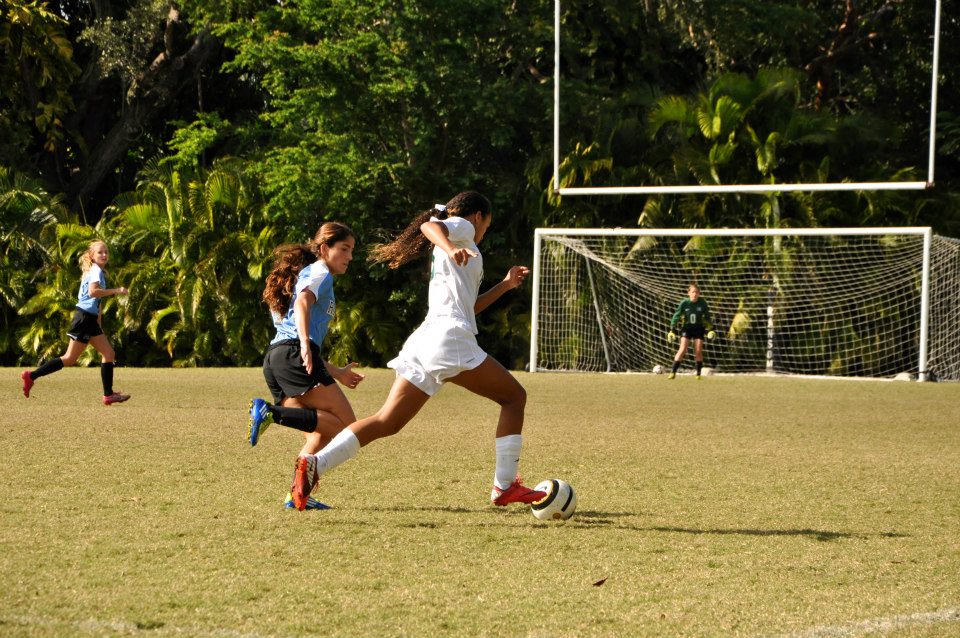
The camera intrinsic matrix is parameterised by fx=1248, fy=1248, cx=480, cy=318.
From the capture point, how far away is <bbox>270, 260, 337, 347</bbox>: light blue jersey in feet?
23.2

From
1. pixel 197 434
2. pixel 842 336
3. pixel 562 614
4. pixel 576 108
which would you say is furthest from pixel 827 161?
pixel 562 614

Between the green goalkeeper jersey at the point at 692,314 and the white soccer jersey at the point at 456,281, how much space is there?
15568 mm

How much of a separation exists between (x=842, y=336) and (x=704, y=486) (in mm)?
16157

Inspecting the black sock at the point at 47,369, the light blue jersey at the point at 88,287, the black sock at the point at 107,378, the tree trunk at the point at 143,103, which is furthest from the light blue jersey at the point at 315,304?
the tree trunk at the point at 143,103

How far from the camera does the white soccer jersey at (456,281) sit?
6.48 metres

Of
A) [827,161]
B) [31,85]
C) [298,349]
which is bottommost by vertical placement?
[298,349]

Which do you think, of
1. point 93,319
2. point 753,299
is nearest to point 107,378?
point 93,319

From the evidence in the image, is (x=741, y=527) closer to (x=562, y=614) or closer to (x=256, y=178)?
(x=562, y=614)

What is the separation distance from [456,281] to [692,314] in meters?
15.8

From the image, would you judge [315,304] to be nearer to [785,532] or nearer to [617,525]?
[617,525]

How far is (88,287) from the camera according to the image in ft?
45.2

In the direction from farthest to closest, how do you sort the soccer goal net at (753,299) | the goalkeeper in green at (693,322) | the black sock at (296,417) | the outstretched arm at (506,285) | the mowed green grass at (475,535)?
the soccer goal net at (753,299)
the goalkeeper in green at (693,322)
the black sock at (296,417)
the outstretched arm at (506,285)
the mowed green grass at (475,535)

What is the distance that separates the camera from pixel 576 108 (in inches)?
1042

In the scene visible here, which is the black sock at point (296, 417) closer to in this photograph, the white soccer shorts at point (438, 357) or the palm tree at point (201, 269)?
the white soccer shorts at point (438, 357)
